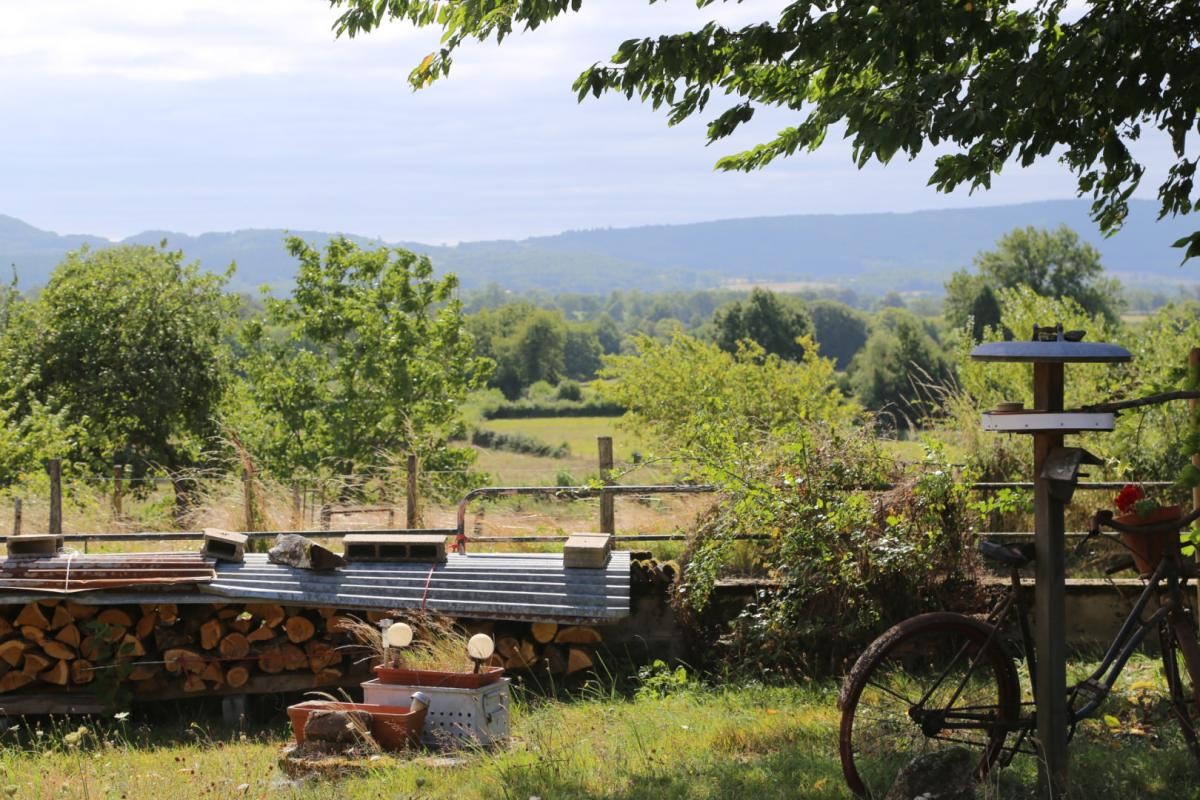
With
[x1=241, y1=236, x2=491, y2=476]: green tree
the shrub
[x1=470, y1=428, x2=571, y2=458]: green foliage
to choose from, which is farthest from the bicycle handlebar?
the shrub

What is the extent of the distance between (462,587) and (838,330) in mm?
127078

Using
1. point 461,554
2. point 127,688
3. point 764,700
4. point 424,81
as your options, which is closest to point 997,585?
point 764,700

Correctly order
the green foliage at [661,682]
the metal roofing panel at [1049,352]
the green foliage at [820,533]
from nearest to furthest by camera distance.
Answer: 1. the metal roofing panel at [1049,352]
2. the green foliage at [661,682]
3. the green foliage at [820,533]

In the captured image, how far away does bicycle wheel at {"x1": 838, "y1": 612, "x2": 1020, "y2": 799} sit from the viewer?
199 inches

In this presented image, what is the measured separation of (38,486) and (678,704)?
57.4 ft

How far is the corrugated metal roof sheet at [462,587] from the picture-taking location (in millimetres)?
8523

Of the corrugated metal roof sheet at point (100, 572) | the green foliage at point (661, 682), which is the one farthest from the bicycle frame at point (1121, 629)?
the corrugated metal roof sheet at point (100, 572)

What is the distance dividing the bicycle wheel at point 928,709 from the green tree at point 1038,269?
3115 inches

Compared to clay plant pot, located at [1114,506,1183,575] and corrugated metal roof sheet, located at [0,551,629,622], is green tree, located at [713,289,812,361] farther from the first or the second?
clay plant pot, located at [1114,506,1183,575]

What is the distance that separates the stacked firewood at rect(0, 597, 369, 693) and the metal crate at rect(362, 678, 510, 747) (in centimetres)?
229

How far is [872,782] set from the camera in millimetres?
5359

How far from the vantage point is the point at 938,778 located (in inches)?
188

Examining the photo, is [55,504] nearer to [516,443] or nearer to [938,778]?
[938,778]

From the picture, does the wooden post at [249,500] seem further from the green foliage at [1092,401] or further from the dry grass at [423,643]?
the green foliage at [1092,401]
